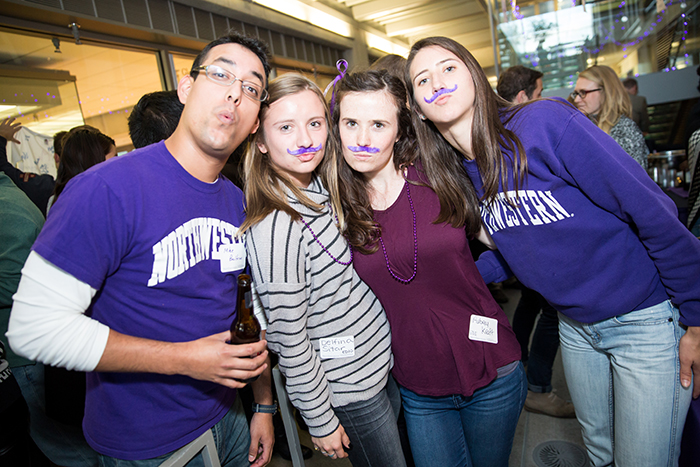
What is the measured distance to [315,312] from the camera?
4.52ft

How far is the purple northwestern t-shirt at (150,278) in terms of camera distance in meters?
1.05

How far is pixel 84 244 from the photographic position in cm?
99

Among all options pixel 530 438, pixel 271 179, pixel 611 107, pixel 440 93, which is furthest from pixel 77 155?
pixel 611 107

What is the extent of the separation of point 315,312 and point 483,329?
60 cm

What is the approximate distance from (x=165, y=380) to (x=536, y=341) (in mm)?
2271

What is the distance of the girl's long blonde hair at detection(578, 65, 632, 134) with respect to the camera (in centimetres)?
295

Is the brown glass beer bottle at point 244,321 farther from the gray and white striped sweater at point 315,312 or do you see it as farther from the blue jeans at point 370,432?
the blue jeans at point 370,432

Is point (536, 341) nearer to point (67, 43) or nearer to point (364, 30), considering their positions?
point (67, 43)

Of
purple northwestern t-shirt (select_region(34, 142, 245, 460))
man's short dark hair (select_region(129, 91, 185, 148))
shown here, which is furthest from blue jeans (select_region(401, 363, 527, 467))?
man's short dark hair (select_region(129, 91, 185, 148))

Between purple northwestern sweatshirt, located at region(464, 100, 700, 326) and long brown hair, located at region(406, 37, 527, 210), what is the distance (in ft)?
0.11

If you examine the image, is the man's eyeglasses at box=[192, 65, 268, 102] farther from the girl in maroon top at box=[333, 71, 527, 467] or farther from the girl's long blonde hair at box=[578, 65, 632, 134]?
the girl's long blonde hair at box=[578, 65, 632, 134]

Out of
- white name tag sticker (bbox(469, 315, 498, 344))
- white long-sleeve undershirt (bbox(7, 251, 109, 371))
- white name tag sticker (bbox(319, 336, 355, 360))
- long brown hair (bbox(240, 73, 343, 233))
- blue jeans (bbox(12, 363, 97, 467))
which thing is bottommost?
blue jeans (bbox(12, 363, 97, 467))

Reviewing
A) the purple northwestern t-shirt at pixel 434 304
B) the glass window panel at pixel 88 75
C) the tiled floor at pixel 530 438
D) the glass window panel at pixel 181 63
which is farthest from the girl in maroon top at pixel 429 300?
the glass window panel at pixel 181 63

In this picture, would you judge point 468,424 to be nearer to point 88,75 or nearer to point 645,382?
point 645,382
